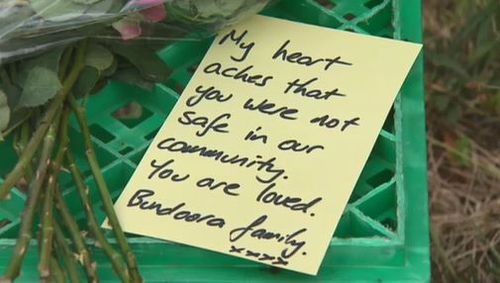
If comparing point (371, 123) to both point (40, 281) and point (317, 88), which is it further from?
point (40, 281)

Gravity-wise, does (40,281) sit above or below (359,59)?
below

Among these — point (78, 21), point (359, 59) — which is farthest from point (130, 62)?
point (359, 59)

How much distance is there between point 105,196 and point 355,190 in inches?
6.8

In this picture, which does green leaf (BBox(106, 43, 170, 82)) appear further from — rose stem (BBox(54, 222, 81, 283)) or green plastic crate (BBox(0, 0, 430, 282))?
rose stem (BBox(54, 222, 81, 283))

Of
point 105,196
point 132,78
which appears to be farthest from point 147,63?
point 105,196

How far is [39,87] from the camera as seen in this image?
0.70 m

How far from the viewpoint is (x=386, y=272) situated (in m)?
0.68

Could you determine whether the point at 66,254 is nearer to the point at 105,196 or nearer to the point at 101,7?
the point at 105,196

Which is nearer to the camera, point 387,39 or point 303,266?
point 303,266

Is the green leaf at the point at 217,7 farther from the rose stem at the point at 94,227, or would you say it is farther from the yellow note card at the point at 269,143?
the rose stem at the point at 94,227

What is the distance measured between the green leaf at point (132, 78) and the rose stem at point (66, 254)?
14 cm

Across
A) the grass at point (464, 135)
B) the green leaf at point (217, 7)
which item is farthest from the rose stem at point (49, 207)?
the grass at point (464, 135)

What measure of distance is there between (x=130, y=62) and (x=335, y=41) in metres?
0.15

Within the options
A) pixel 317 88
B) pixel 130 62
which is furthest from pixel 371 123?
pixel 130 62
